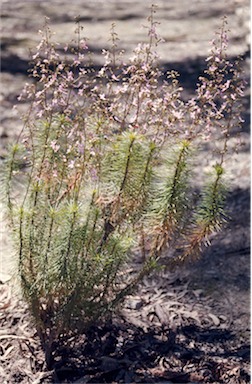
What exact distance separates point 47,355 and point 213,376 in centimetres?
77

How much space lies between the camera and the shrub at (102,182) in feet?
9.04

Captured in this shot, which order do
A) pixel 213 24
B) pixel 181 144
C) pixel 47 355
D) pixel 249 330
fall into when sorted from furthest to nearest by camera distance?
pixel 213 24 < pixel 249 330 < pixel 47 355 < pixel 181 144

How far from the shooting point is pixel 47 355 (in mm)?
3107

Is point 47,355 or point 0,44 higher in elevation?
point 0,44

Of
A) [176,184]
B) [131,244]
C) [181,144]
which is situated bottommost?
[131,244]

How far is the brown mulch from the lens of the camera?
123 inches

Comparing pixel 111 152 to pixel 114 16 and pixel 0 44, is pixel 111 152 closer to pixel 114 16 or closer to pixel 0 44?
pixel 0 44

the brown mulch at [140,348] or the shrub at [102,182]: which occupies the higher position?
the shrub at [102,182]

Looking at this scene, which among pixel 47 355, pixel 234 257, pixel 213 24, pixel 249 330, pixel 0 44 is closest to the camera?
pixel 47 355

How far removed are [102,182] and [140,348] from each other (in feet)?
2.96

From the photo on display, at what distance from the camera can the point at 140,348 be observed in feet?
10.9

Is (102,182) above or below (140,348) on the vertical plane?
above

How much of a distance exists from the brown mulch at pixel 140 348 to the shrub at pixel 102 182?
0.22 metres

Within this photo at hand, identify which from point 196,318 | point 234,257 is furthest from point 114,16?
point 196,318
